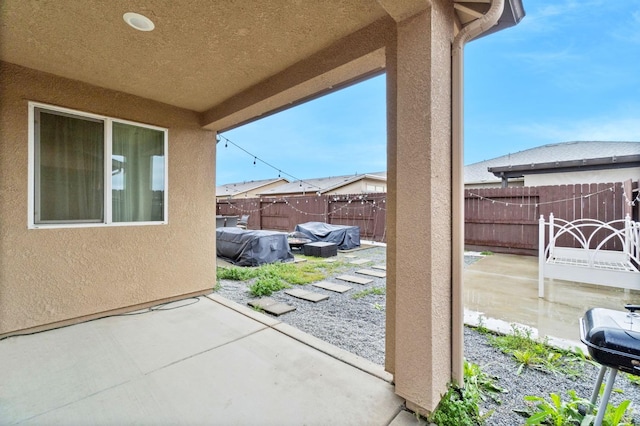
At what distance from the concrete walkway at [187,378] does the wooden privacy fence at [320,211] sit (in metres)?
7.78

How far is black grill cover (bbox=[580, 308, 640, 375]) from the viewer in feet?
3.52

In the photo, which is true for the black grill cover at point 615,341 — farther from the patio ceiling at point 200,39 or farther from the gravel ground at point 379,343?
the patio ceiling at point 200,39

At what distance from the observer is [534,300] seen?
365 cm

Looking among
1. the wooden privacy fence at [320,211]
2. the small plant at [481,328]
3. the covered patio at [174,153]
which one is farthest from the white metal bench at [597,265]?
the wooden privacy fence at [320,211]

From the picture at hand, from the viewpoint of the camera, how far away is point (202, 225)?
3771 mm

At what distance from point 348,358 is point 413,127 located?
181cm

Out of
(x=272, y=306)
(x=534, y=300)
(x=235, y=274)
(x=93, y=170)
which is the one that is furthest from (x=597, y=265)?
(x=93, y=170)

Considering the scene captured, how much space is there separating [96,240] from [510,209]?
8965 mm

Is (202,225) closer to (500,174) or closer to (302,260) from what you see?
(302,260)

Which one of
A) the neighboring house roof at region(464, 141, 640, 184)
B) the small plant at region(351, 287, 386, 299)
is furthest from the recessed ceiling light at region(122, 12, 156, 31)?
the neighboring house roof at region(464, 141, 640, 184)

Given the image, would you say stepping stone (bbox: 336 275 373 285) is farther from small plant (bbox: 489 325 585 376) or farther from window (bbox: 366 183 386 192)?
window (bbox: 366 183 386 192)

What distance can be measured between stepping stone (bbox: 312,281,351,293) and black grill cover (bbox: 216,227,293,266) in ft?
6.73

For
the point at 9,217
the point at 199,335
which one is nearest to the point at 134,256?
the point at 9,217

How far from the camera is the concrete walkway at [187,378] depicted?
157 centimetres
